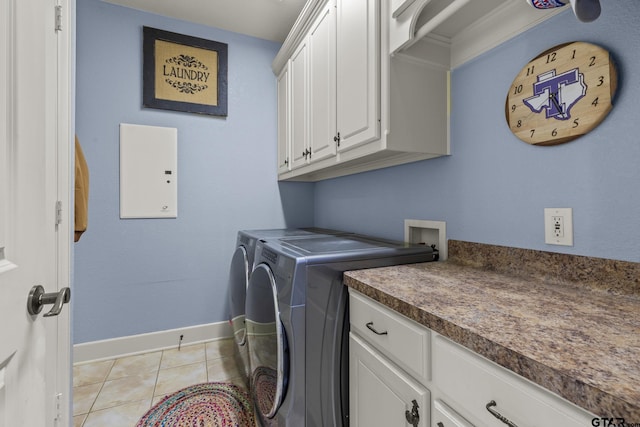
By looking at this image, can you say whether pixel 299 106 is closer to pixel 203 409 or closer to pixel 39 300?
pixel 39 300

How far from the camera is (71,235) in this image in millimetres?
1186

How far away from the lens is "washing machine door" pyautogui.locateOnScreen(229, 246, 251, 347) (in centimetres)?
176

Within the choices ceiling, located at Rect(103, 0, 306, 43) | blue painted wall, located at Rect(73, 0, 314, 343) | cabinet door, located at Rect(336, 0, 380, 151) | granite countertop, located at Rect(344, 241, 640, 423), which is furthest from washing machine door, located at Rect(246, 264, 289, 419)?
ceiling, located at Rect(103, 0, 306, 43)

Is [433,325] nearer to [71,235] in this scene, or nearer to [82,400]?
[71,235]

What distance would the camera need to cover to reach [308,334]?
1.07 meters

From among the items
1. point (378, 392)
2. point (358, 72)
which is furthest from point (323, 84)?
point (378, 392)

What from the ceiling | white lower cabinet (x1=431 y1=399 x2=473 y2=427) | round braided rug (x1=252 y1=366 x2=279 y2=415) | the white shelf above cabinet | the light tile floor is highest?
the ceiling

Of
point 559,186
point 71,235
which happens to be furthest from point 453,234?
point 71,235

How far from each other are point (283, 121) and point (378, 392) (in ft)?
6.86

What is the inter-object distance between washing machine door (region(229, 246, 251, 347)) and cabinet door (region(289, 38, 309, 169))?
0.80 m

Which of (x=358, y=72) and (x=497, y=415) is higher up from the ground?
(x=358, y=72)

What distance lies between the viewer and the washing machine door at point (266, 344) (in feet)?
3.58

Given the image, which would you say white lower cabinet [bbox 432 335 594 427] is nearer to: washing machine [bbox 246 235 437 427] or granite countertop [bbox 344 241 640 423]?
granite countertop [bbox 344 241 640 423]

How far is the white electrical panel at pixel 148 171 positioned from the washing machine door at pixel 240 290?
752 mm
